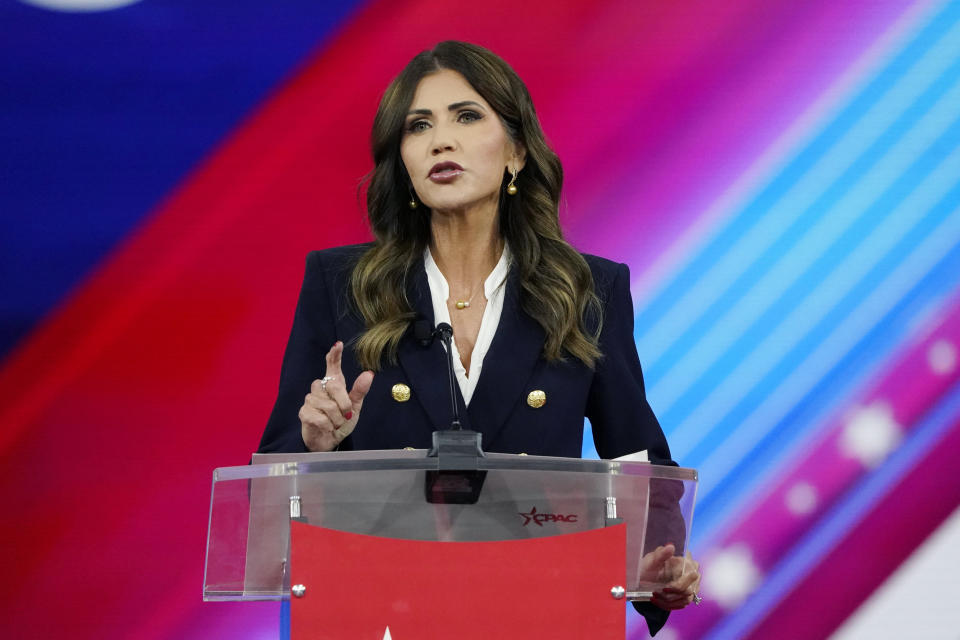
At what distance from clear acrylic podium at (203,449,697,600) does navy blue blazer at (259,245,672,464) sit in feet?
1.96

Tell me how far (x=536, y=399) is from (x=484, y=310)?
25 cm

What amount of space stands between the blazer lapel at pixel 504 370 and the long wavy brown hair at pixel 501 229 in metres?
0.03

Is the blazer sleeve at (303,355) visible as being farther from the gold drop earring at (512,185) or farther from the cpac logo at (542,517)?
the cpac logo at (542,517)

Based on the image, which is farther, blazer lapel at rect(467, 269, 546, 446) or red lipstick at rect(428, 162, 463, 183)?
red lipstick at rect(428, 162, 463, 183)

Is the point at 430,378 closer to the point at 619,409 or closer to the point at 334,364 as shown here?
the point at 619,409

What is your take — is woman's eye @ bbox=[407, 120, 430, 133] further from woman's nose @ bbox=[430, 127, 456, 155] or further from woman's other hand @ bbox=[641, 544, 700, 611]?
woman's other hand @ bbox=[641, 544, 700, 611]

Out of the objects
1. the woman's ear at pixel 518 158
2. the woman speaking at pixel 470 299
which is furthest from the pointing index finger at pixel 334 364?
the woman's ear at pixel 518 158

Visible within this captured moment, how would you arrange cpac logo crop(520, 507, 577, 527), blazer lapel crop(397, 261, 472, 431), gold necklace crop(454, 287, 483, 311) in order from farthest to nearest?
gold necklace crop(454, 287, 483, 311) < blazer lapel crop(397, 261, 472, 431) < cpac logo crop(520, 507, 577, 527)

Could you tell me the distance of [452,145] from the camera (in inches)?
95.2

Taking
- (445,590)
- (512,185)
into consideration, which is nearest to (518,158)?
(512,185)

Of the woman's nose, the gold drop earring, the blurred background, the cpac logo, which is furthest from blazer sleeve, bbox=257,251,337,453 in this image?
the blurred background

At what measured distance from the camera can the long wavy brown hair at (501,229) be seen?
2.31 metres

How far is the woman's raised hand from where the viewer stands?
1673 mm

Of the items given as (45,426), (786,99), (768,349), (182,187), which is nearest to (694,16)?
(786,99)
